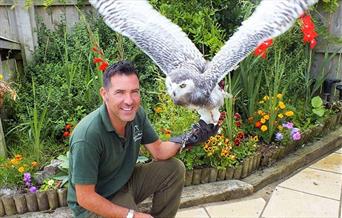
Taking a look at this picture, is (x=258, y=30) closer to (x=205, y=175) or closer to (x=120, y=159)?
(x=120, y=159)

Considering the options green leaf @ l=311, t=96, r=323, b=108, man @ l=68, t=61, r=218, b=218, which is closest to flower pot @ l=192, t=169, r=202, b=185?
A: man @ l=68, t=61, r=218, b=218

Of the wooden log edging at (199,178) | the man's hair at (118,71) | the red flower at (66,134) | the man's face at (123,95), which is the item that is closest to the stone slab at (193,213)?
the wooden log edging at (199,178)

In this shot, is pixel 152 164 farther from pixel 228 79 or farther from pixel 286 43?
pixel 286 43

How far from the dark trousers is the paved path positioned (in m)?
0.41

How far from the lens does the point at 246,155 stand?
2730 mm

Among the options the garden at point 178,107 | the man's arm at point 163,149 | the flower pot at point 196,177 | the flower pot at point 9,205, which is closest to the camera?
the man's arm at point 163,149

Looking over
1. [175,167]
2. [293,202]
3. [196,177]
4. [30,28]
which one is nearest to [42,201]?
[175,167]

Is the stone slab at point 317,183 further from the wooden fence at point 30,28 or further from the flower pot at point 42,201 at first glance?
the flower pot at point 42,201

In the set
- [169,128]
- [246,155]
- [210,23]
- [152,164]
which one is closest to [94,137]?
[152,164]

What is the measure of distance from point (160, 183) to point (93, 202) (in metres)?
0.50

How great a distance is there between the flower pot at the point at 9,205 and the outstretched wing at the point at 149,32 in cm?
152

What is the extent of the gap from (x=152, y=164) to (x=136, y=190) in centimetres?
16

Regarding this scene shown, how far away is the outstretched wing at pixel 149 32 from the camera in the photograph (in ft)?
3.84

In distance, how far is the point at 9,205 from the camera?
2.23m
